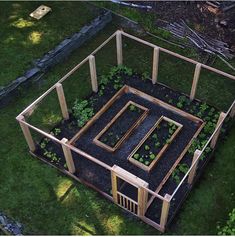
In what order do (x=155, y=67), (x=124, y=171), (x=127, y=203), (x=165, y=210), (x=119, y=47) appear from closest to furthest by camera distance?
(x=165, y=210), (x=124, y=171), (x=127, y=203), (x=155, y=67), (x=119, y=47)

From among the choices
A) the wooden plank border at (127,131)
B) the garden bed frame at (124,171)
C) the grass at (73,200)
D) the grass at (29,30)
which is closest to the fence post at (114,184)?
the garden bed frame at (124,171)

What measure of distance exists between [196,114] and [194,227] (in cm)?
307

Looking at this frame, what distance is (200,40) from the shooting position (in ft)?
38.5

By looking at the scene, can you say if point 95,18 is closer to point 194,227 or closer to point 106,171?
point 106,171

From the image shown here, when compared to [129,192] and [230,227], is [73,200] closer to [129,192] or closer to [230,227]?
[129,192]

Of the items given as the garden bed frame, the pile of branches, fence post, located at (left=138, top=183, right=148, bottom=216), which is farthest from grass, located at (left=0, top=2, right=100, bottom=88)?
fence post, located at (left=138, top=183, right=148, bottom=216)

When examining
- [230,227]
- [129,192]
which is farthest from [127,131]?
[230,227]

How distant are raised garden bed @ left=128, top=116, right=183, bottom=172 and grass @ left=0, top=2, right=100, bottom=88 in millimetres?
4196

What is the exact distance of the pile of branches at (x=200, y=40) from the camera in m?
11.4

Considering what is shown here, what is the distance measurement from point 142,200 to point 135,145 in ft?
6.58

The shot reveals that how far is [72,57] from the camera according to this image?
38.5 feet

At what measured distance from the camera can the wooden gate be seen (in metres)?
7.39

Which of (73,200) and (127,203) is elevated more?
(127,203)

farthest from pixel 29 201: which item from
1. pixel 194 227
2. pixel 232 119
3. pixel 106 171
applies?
pixel 232 119
